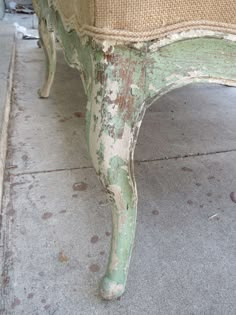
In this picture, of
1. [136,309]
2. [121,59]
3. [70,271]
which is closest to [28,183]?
[70,271]

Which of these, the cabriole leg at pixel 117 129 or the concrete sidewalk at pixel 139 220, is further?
the concrete sidewalk at pixel 139 220

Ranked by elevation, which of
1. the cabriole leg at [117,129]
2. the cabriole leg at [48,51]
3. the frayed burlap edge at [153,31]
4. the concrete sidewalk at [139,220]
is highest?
the frayed burlap edge at [153,31]

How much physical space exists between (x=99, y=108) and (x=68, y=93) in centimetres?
151

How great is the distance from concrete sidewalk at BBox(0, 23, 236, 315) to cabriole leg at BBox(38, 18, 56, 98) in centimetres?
18

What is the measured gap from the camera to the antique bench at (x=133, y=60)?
497 mm

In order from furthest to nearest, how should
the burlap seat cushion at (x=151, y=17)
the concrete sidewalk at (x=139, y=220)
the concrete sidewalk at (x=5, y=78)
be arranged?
1. the concrete sidewalk at (x=5, y=78)
2. the concrete sidewalk at (x=139, y=220)
3. the burlap seat cushion at (x=151, y=17)

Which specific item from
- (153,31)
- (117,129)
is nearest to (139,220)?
(117,129)

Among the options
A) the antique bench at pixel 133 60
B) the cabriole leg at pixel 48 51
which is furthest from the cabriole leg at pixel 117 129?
the cabriole leg at pixel 48 51

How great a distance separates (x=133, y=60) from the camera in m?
0.53

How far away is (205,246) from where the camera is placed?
0.92 m

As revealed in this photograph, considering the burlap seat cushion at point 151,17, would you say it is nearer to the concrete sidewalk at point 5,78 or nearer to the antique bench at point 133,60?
the antique bench at point 133,60

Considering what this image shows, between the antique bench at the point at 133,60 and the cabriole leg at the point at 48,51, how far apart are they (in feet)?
3.96

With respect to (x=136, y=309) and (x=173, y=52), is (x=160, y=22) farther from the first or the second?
(x=136, y=309)

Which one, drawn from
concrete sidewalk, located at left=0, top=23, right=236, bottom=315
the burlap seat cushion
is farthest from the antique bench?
concrete sidewalk, located at left=0, top=23, right=236, bottom=315
